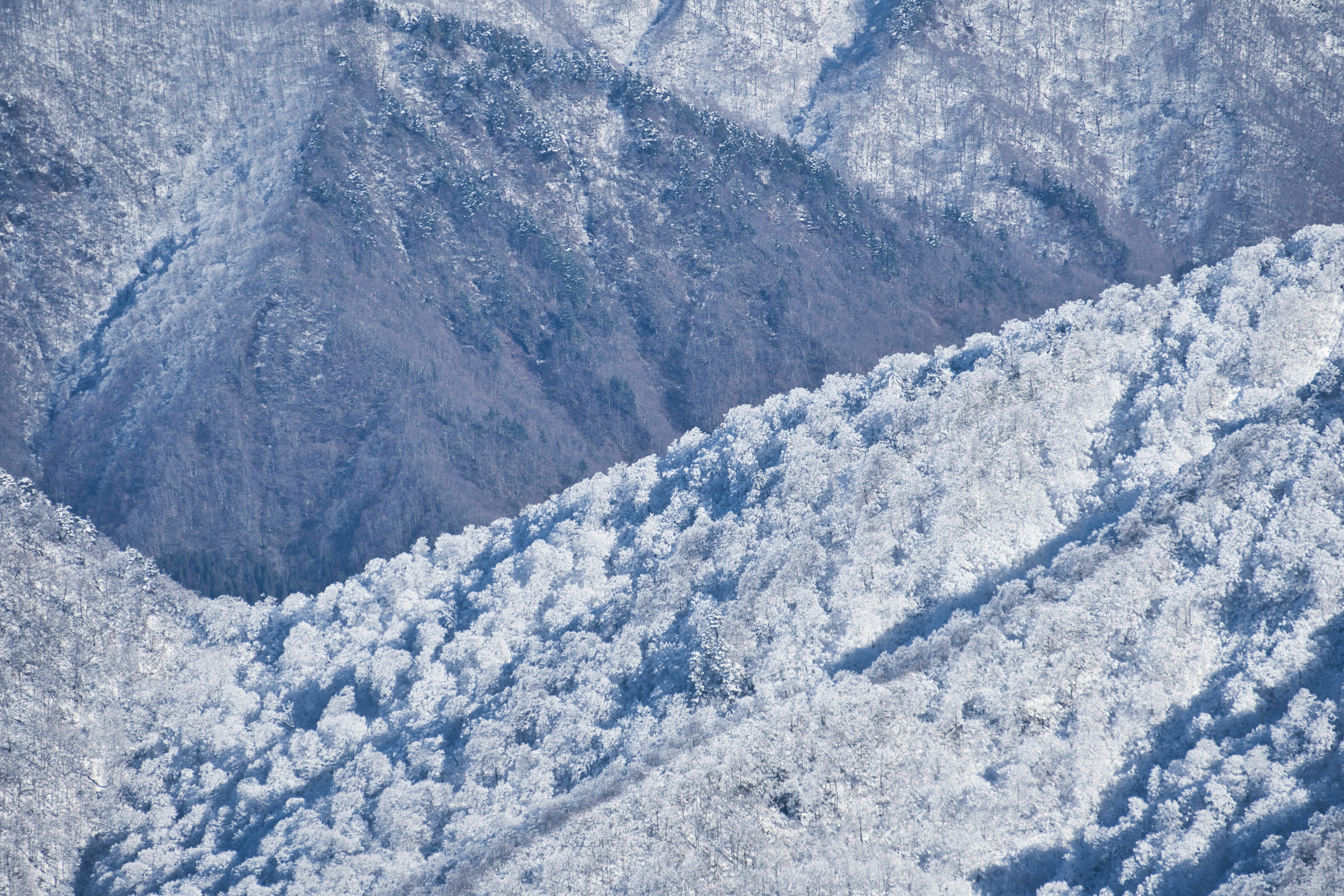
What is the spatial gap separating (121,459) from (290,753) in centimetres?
9358

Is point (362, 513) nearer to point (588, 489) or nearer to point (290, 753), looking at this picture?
point (588, 489)

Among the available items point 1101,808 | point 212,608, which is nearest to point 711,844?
point 1101,808

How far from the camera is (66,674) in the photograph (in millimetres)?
105812

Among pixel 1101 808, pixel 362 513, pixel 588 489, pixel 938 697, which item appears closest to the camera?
pixel 1101 808

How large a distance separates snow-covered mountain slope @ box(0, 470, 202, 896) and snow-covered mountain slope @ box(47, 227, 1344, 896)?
8.02ft

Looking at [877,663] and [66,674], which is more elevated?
[66,674]

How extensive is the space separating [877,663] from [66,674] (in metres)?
63.6

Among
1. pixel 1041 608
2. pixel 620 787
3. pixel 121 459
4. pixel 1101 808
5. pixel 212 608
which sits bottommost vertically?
pixel 1101 808

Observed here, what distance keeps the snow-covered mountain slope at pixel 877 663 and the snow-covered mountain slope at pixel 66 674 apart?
2.45 meters

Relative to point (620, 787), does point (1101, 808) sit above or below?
below

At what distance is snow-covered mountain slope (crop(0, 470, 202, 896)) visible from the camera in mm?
95500

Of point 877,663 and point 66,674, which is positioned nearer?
point 877,663

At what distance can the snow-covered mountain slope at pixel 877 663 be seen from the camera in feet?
248

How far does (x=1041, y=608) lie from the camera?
8319 centimetres
